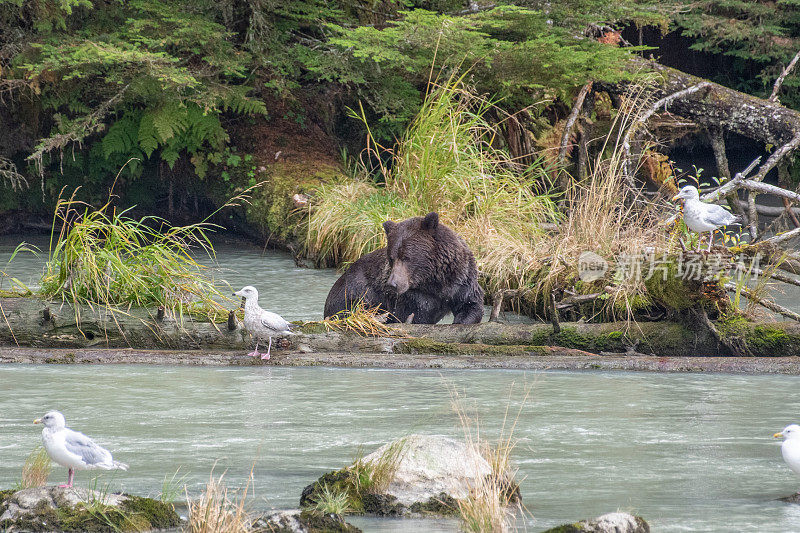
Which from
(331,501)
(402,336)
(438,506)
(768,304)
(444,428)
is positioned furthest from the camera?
(768,304)

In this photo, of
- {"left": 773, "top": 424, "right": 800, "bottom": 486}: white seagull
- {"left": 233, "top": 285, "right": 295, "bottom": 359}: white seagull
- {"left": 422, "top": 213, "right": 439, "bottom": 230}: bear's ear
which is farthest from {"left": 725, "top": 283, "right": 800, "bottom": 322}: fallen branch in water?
{"left": 233, "top": 285, "right": 295, "bottom": 359}: white seagull

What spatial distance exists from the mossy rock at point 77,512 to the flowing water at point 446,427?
1.67 feet

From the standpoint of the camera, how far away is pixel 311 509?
143 inches

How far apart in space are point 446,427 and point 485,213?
18.6ft

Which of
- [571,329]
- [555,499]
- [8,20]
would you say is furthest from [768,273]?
[8,20]

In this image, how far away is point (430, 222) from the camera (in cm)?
744

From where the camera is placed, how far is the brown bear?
290 inches

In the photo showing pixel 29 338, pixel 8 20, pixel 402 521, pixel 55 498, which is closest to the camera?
pixel 55 498

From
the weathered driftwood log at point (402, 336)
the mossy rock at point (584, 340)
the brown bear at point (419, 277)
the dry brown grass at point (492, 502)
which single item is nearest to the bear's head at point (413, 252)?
the brown bear at point (419, 277)

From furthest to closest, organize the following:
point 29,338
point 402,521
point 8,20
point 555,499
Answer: point 8,20 → point 29,338 → point 555,499 → point 402,521

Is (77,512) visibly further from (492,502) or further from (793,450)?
(793,450)

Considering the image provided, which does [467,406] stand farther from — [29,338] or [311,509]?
[29,338]

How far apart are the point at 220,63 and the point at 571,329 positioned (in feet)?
25.1

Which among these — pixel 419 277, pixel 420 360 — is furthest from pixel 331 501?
pixel 419 277
